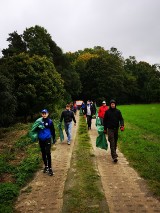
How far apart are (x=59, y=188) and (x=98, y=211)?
201 centimetres

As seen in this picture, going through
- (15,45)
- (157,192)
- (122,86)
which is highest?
(15,45)

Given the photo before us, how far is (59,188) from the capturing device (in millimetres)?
8195

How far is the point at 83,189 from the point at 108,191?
671 millimetres

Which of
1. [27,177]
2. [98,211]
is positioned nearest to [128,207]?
[98,211]

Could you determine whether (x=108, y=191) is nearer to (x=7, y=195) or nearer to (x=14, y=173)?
(x=7, y=195)

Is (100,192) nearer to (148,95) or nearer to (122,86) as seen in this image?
(122,86)

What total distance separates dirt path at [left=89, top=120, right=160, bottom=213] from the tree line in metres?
17.5

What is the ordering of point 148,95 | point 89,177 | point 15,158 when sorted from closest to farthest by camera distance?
1. point 89,177
2. point 15,158
3. point 148,95

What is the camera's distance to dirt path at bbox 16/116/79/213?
6867 millimetres

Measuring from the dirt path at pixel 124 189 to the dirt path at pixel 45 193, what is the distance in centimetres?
122

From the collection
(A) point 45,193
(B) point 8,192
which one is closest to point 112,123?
(A) point 45,193

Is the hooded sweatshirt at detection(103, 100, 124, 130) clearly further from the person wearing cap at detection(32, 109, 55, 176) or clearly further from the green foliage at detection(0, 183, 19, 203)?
the green foliage at detection(0, 183, 19, 203)

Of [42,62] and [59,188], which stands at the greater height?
[42,62]

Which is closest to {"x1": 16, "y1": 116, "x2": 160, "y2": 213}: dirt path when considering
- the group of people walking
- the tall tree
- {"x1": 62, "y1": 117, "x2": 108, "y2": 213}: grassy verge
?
{"x1": 62, "y1": 117, "x2": 108, "y2": 213}: grassy verge
